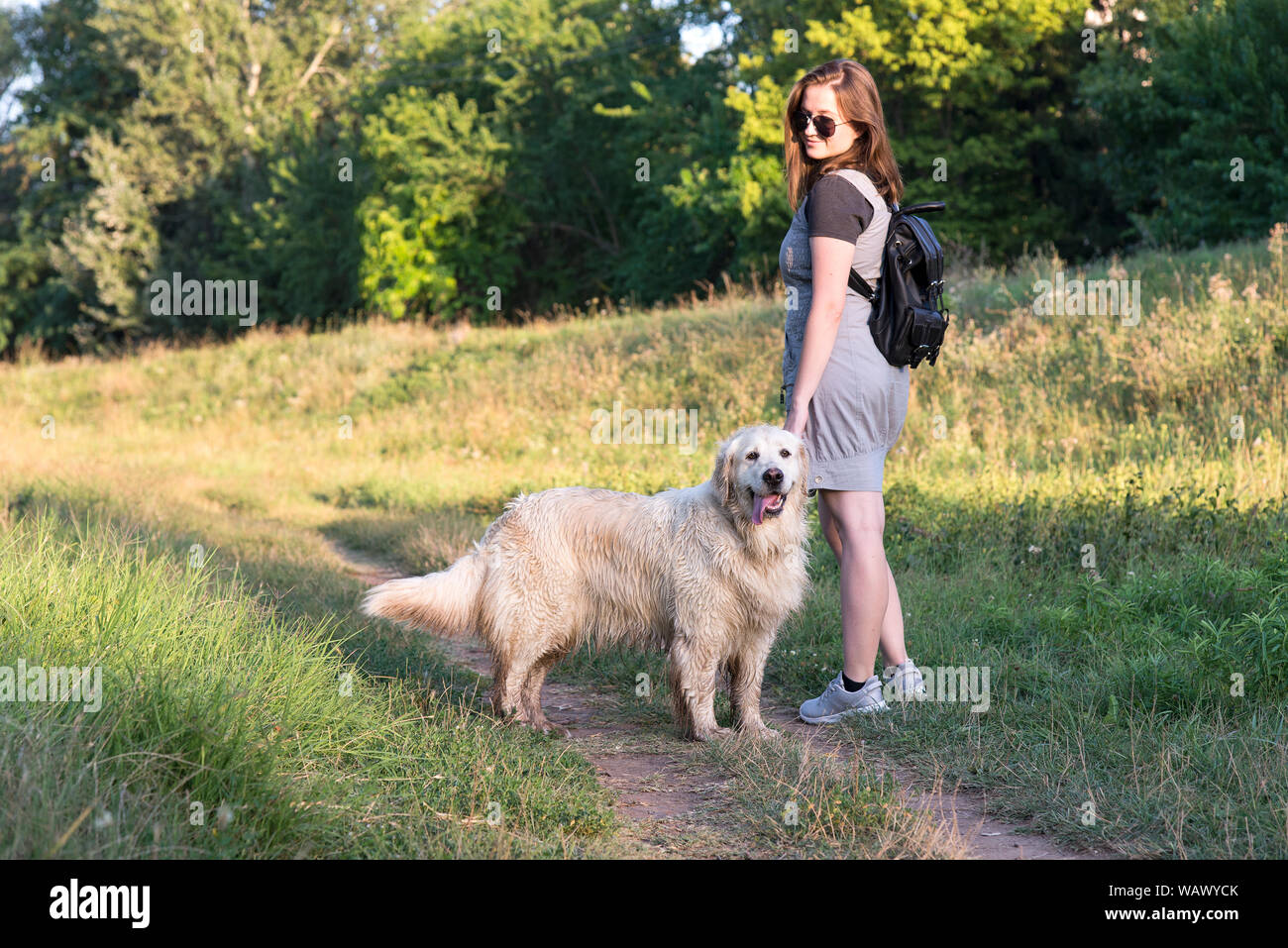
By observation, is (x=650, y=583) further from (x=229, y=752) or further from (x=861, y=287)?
(x=229, y=752)

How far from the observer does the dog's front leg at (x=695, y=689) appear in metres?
4.51

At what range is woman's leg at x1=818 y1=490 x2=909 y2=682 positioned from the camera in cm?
451

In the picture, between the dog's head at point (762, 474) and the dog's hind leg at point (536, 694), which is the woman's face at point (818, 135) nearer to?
the dog's head at point (762, 474)

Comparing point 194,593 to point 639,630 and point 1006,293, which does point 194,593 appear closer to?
point 639,630

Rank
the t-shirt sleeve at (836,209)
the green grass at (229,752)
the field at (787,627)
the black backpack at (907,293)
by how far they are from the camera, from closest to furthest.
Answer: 1. the green grass at (229,752)
2. the field at (787,627)
3. the t-shirt sleeve at (836,209)
4. the black backpack at (907,293)

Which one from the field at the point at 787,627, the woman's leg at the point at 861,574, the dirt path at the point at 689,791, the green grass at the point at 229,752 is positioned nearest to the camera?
the green grass at the point at 229,752

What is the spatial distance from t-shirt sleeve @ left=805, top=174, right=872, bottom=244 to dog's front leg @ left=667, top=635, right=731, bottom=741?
1.86m

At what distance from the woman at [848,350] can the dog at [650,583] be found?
19cm

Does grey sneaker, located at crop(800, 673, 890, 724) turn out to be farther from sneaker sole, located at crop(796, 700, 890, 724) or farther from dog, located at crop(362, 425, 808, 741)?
dog, located at crop(362, 425, 808, 741)

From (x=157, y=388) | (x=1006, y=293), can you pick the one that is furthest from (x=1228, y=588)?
(x=157, y=388)

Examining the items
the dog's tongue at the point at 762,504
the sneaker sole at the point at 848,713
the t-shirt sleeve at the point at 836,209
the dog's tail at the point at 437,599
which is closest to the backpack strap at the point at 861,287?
the t-shirt sleeve at the point at 836,209

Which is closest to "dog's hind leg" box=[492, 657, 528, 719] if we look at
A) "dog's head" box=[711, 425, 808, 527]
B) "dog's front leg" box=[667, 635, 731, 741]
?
"dog's front leg" box=[667, 635, 731, 741]
